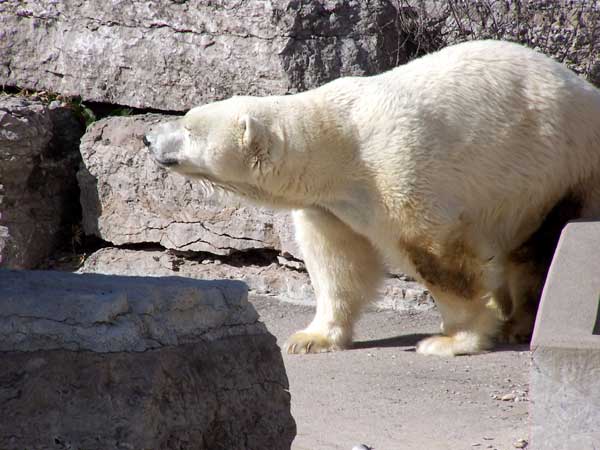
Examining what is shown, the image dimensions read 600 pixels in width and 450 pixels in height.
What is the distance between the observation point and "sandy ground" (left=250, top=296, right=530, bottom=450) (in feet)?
12.7

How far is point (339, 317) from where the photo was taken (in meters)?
5.61

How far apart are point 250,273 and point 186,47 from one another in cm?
166

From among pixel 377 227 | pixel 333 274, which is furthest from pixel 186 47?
pixel 377 227

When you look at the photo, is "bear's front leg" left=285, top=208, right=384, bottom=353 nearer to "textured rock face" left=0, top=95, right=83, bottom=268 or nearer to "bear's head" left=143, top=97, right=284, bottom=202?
"bear's head" left=143, top=97, right=284, bottom=202

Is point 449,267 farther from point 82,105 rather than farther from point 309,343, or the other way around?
point 82,105

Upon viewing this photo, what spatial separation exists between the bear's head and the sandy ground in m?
1.01

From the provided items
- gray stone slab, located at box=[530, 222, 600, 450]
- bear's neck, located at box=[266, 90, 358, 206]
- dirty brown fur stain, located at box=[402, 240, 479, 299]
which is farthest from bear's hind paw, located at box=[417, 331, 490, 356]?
gray stone slab, located at box=[530, 222, 600, 450]

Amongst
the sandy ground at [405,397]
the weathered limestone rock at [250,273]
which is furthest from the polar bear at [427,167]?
the weathered limestone rock at [250,273]

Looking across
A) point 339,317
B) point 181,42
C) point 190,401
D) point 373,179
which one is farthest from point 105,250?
point 190,401

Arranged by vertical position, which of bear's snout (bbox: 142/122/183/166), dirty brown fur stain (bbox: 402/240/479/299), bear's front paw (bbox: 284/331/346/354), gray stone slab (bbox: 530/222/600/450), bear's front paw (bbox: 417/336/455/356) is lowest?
bear's front paw (bbox: 284/331/346/354)

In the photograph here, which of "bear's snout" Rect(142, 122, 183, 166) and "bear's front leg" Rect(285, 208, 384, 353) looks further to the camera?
"bear's front leg" Rect(285, 208, 384, 353)

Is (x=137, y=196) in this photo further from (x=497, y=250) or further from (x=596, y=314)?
(x=596, y=314)

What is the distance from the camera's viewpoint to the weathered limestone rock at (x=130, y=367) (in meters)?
2.58

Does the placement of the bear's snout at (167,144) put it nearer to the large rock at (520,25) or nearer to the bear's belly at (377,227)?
the bear's belly at (377,227)
